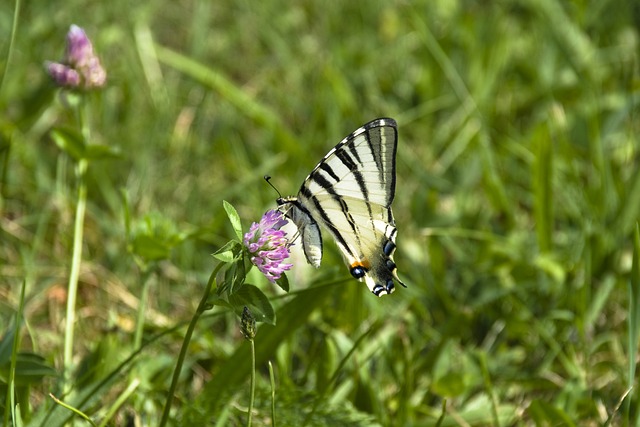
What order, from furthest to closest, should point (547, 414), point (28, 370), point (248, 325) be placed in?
point (547, 414)
point (28, 370)
point (248, 325)

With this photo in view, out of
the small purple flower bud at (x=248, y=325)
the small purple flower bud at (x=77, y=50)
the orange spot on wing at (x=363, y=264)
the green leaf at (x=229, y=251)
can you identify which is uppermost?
the small purple flower bud at (x=77, y=50)

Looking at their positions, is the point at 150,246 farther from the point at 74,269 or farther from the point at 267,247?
the point at 267,247

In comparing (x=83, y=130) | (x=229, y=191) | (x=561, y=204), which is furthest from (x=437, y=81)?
(x=83, y=130)

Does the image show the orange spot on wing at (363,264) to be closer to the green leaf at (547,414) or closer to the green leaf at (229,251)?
the green leaf at (229,251)

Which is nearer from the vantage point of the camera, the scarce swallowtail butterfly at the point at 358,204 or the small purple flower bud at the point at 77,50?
the scarce swallowtail butterfly at the point at 358,204

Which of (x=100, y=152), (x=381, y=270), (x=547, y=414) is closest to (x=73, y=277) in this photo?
(x=100, y=152)

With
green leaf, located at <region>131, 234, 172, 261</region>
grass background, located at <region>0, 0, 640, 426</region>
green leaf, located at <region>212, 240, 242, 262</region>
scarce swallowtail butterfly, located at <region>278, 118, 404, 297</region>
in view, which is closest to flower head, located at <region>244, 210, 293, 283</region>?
green leaf, located at <region>212, 240, 242, 262</region>

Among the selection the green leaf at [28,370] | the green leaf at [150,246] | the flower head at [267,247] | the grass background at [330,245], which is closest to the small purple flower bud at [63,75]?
the grass background at [330,245]

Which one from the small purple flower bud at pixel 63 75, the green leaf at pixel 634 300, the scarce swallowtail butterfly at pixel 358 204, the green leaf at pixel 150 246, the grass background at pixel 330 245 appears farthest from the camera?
the small purple flower bud at pixel 63 75
